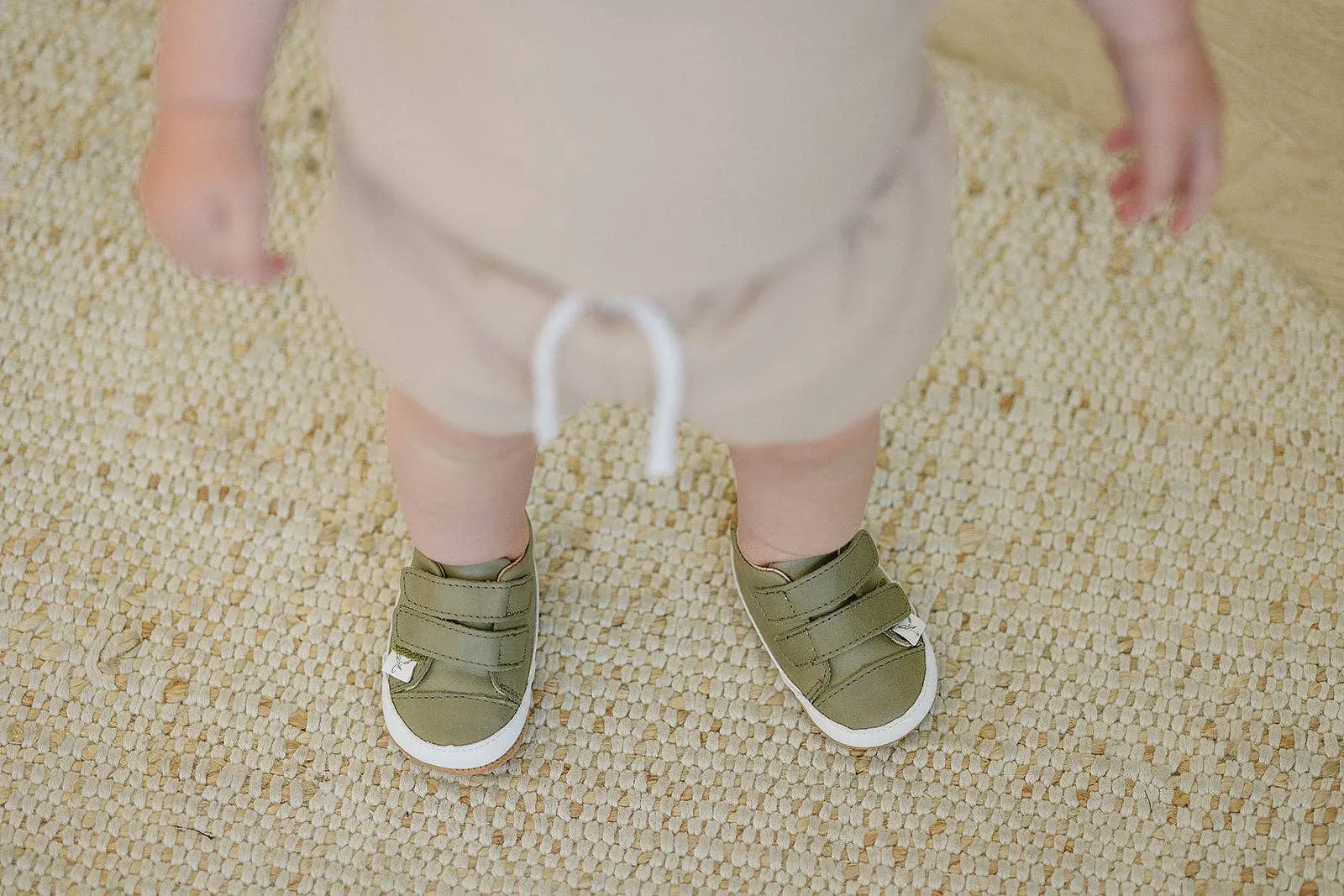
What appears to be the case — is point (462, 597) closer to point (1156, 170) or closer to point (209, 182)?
point (209, 182)

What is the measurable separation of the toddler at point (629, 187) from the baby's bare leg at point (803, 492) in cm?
8

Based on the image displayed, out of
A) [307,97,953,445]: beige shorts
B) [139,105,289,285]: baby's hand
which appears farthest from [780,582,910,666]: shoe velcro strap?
[139,105,289,285]: baby's hand

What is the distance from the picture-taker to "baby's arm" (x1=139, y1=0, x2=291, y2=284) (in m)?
0.42

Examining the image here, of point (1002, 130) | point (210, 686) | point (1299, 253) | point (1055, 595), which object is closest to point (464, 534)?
point (210, 686)

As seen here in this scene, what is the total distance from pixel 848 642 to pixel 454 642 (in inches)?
9.2

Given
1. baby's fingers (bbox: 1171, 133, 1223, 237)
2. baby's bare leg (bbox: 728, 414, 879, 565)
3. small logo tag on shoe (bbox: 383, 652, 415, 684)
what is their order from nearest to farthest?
baby's fingers (bbox: 1171, 133, 1223, 237) → baby's bare leg (bbox: 728, 414, 879, 565) → small logo tag on shoe (bbox: 383, 652, 415, 684)

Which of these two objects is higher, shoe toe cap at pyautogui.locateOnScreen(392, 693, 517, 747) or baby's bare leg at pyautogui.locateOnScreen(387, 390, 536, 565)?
baby's bare leg at pyautogui.locateOnScreen(387, 390, 536, 565)

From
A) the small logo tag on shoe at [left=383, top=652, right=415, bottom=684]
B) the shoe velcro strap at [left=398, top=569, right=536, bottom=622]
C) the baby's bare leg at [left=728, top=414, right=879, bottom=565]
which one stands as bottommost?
the small logo tag on shoe at [left=383, top=652, right=415, bottom=684]

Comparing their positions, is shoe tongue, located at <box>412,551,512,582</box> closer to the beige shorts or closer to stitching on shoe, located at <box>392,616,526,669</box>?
stitching on shoe, located at <box>392,616,526,669</box>

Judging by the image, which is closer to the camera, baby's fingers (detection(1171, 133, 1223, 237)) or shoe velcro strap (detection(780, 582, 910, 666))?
baby's fingers (detection(1171, 133, 1223, 237))

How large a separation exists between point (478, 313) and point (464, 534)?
234 millimetres

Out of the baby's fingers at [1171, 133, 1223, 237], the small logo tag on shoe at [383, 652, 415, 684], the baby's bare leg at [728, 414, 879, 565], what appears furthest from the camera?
the small logo tag on shoe at [383, 652, 415, 684]

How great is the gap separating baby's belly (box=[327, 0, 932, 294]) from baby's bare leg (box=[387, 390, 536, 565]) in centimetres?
15

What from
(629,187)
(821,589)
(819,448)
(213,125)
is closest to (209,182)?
(213,125)
